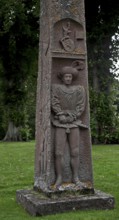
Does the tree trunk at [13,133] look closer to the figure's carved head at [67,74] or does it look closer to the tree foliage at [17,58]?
the tree foliage at [17,58]

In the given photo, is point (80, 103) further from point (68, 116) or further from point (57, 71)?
point (57, 71)

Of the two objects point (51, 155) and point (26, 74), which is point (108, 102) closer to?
point (26, 74)

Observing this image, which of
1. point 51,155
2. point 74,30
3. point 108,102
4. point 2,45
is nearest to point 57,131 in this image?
point 51,155

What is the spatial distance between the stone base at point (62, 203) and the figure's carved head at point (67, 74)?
2.08 m

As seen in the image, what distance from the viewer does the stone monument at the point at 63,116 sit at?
22.7ft

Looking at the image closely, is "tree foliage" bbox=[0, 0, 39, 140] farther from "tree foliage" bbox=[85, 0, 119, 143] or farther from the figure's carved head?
the figure's carved head

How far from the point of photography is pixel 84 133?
7.29m

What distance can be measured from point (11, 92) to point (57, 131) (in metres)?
25.0

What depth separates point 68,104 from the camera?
23.3 ft

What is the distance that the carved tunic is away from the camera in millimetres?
6980

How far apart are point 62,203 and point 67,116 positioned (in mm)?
1550

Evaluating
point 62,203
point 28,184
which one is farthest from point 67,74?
point 28,184

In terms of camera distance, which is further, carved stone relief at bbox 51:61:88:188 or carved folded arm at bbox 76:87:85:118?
carved folded arm at bbox 76:87:85:118

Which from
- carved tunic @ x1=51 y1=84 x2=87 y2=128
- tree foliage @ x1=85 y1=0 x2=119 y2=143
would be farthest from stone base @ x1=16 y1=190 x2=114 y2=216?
tree foliage @ x1=85 y1=0 x2=119 y2=143
